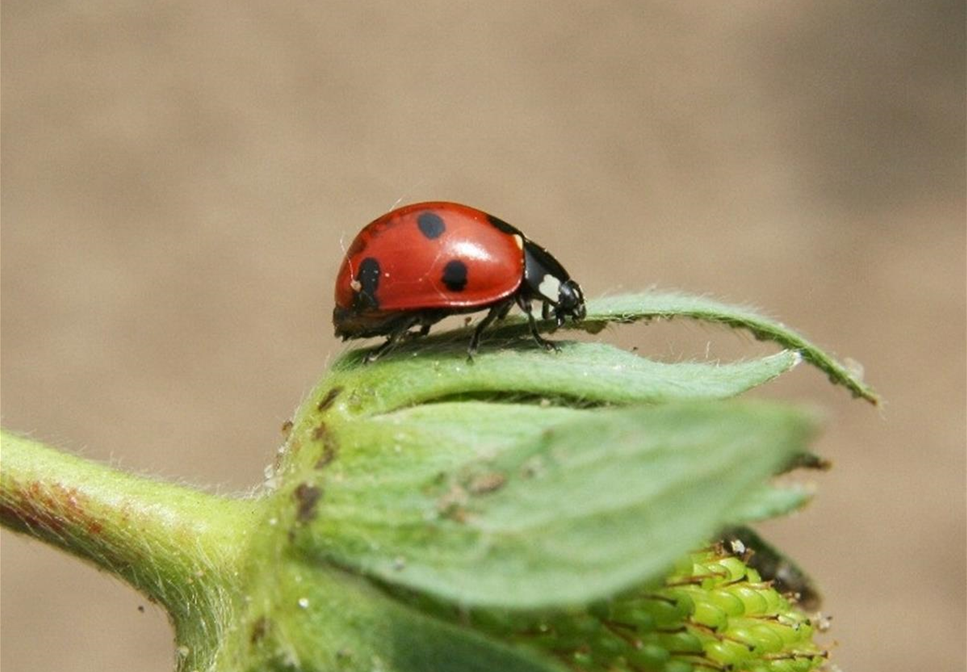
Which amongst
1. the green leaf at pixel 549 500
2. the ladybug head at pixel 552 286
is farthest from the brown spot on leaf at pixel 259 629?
the ladybug head at pixel 552 286

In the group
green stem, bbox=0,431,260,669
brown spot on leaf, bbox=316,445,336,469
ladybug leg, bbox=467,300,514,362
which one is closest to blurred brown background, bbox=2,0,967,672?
ladybug leg, bbox=467,300,514,362

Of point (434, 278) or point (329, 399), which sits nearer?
point (329, 399)

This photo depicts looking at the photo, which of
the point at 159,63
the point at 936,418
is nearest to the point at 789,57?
the point at 936,418

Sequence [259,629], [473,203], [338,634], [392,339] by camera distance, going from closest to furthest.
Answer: [338,634] → [259,629] → [392,339] → [473,203]

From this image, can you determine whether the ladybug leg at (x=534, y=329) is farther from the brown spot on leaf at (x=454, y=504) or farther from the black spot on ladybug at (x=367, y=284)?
the brown spot on leaf at (x=454, y=504)

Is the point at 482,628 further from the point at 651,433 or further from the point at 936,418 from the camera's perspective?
the point at 936,418

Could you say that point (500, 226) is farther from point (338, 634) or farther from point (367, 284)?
point (338, 634)

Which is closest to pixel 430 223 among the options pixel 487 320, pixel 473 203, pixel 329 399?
pixel 487 320
